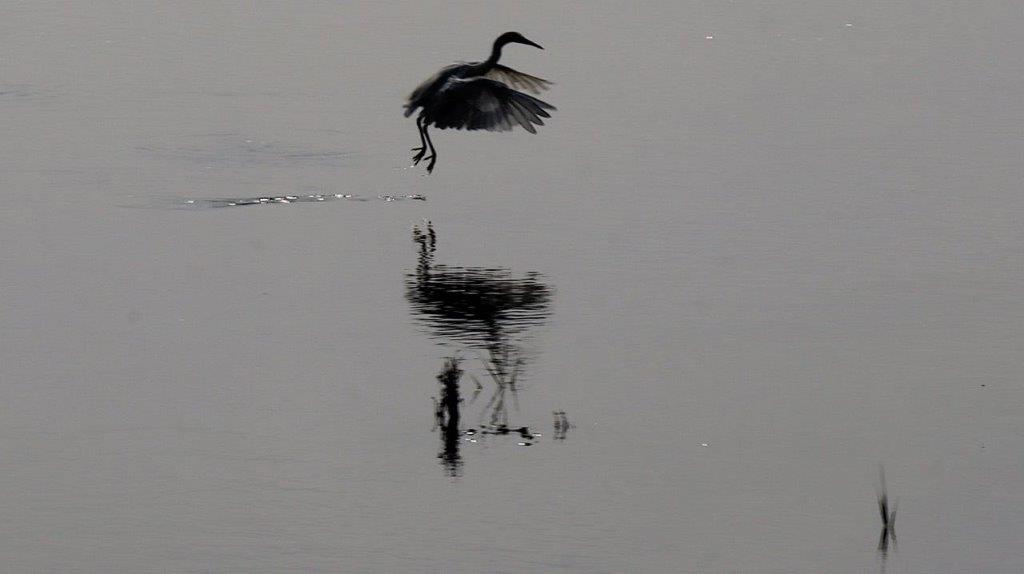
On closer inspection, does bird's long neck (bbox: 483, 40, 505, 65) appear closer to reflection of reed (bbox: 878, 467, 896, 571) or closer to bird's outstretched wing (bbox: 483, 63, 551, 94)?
bird's outstretched wing (bbox: 483, 63, 551, 94)

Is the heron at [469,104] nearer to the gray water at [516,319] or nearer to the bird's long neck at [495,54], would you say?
the bird's long neck at [495,54]

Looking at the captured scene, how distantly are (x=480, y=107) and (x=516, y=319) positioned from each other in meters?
3.45

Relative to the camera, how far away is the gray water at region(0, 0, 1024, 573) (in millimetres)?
7328

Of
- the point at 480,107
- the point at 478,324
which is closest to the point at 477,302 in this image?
the point at 478,324

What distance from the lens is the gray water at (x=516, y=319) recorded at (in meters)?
7.33

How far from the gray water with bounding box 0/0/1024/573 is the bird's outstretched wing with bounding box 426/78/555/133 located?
52 cm

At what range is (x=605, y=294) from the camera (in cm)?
1108

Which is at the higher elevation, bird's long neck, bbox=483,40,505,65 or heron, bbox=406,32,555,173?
bird's long neck, bbox=483,40,505,65

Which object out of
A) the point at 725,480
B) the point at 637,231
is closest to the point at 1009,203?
the point at 637,231

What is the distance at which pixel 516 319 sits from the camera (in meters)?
10.4

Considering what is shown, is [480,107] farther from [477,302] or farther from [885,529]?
[885,529]

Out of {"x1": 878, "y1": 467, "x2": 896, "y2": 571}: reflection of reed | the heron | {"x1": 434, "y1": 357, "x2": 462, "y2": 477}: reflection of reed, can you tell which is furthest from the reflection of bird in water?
{"x1": 878, "y1": 467, "x2": 896, "y2": 571}: reflection of reed

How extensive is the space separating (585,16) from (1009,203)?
10162mm

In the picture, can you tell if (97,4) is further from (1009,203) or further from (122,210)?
(1009,203)
